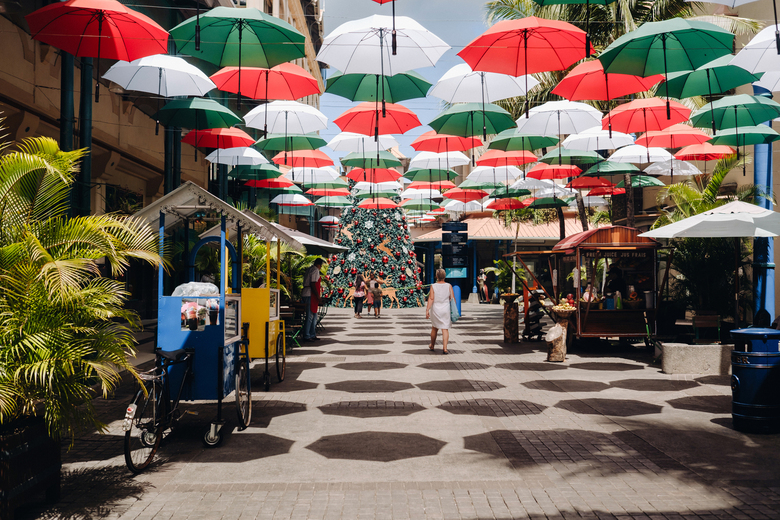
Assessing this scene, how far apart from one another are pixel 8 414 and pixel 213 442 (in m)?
2.31

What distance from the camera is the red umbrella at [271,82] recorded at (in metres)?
12.1

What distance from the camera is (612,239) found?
46.0 ft

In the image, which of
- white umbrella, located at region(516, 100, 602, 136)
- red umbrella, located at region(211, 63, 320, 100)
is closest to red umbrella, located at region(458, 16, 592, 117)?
red umbrella, located at region(211, 63, 320, 100)

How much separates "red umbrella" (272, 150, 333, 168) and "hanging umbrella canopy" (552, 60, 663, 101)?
8488mm

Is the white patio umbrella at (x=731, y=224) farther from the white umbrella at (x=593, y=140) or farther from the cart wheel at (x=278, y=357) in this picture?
the cart wheel at (x=278, y=357)

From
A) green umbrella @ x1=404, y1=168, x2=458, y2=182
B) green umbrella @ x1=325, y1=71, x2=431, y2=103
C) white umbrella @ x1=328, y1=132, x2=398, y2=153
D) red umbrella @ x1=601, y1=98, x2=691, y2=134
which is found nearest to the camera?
green umbrella @ x1=325, y1=71, x2=431, y2=103

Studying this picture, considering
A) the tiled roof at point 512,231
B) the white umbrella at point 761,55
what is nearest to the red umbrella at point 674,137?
the white umbrella at point 761,55

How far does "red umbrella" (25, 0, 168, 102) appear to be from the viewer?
344 inches

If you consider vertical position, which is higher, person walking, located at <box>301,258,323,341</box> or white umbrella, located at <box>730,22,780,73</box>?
white umbrella, located at <box>730,22,780,73</box>

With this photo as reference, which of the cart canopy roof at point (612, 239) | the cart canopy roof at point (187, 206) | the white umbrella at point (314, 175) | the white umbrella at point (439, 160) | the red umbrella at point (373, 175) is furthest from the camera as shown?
the white umbrella at point (314, 175)

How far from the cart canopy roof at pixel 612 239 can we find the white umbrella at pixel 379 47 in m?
5.67

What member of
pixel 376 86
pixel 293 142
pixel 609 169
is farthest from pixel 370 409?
pixel 609 169

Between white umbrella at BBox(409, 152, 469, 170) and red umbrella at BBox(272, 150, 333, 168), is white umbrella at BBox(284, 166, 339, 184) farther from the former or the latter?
white umbrella at BBox(409, 152, 469, 170)

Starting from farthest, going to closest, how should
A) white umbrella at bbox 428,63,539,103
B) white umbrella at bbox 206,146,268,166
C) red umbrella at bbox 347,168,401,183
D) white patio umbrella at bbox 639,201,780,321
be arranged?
red umbrella at bbox 347,168,401,183
white umbrella at bbox 206,146,268,166
white umbrella at bbox 428,63,539,103
white patio umbrella at bbox 639,201,780,321
